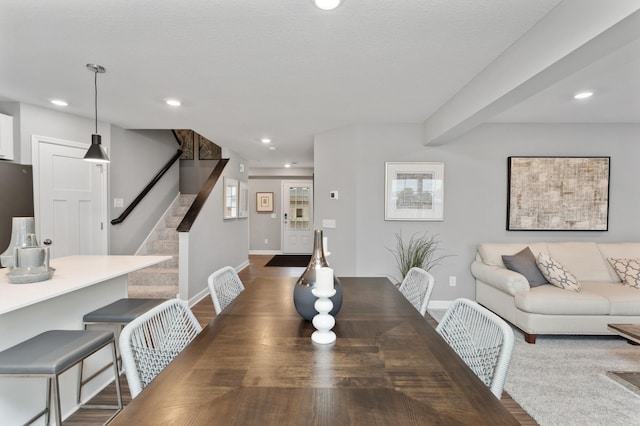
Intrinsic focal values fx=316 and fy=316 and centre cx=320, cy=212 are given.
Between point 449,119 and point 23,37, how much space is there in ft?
10.6

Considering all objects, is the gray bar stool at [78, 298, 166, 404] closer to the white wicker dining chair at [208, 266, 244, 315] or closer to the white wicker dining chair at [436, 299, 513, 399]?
the white wicker dining chair at [208, 266, 244, 315]

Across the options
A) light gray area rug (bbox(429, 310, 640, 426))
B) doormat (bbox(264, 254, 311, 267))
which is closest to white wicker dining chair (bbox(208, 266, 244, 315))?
light gray area rug (bbox(429, 310, 640, 426))

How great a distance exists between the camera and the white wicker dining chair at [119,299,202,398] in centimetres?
99

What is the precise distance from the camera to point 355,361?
3.23 ft

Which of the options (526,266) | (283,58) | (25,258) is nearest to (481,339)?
(283,58)

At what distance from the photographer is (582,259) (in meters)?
3.46

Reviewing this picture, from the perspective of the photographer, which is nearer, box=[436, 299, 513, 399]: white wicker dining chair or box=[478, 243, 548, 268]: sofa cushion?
box=[436, 299, 513, 399]: white wicker dining chair

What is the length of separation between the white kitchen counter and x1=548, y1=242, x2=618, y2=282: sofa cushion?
13.3 feet

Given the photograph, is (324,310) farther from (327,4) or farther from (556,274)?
(556,274)

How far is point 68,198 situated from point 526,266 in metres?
5.00

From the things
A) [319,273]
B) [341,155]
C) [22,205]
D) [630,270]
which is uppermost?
[341,155]

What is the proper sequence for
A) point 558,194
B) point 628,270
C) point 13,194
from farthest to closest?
1. point 558,194
2. point 628,270
3. point 13,194

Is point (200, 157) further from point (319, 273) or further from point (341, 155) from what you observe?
point (319, 273)

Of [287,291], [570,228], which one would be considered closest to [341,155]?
[287,291]
